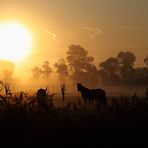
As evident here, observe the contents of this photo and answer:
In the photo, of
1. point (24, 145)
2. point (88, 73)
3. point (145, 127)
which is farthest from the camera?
point (88, 73)

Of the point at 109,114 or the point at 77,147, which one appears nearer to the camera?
the point at 77,147

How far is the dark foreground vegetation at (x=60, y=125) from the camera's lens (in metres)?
14.9

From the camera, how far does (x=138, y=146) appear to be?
1561cm

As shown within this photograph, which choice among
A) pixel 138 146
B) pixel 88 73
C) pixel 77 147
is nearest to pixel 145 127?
pixel 138 146

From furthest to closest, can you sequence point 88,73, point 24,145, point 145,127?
point 88,73 → point 145,127 → point 24,145

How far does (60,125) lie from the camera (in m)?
15.0

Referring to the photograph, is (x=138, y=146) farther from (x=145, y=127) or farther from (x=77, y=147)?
(x=77, y=147)

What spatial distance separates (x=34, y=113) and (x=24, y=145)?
104cm

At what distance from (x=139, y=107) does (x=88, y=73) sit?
120302 mm

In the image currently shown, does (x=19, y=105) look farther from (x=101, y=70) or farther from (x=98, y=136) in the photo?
(x=101, y=70)

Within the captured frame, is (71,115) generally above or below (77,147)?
above

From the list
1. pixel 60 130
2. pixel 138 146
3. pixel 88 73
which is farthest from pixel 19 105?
pixel 88 73

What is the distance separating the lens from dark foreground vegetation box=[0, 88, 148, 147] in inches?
588

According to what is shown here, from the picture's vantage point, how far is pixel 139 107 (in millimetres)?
16719
